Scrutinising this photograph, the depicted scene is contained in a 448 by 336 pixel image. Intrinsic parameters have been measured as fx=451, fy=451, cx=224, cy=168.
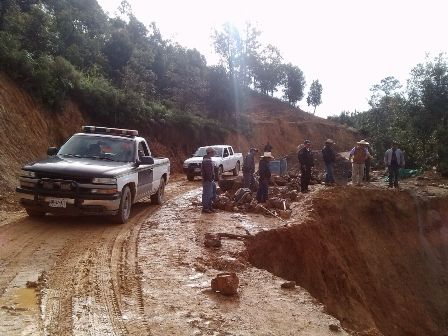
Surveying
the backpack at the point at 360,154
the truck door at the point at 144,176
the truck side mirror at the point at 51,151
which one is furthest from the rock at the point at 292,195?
the truck side mirror at the point at 51,151

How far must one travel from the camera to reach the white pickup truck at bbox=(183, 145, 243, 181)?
62.7 feet

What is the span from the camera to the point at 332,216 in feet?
45.6

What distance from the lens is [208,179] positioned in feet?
37.3

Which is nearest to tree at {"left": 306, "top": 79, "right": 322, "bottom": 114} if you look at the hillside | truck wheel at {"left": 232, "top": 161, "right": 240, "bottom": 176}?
the hillside

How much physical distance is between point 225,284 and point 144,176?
541 cm

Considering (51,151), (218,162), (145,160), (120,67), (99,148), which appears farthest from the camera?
(120,67)

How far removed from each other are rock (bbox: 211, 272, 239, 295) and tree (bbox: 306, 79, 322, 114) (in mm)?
71798

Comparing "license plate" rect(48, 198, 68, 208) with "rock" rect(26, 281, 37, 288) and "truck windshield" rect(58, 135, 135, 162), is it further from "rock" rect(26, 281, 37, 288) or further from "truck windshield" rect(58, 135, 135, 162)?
"rock" rect(26, 281, 37, 288)

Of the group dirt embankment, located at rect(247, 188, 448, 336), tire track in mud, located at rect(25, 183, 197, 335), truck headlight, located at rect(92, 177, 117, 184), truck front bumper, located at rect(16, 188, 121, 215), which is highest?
truck headlight, located at rect(92, 177, 117, 184)

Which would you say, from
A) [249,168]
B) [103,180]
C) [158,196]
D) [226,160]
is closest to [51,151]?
[103,180]

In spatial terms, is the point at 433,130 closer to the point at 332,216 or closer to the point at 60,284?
the point at 332,216

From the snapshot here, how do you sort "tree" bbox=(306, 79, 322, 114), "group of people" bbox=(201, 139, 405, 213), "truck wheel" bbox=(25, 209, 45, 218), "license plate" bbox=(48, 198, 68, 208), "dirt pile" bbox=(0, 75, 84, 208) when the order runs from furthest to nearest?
"tree" bbox=(306, 79, 322, 114), "dirt pile" bbox=(0, 75, 84, 208), "group of people" bbox=(201, 139, 405, 213), "truck wheel" bbox=(25, 209, 45, 218), "license plate" bbox=(48, 198, 68, 208)

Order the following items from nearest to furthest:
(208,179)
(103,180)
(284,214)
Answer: (103,180)
(208,179)
(284,214)

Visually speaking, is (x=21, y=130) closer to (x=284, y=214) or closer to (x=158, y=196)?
(x=158, y=196)
